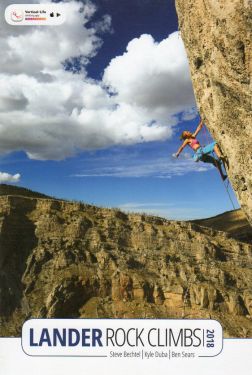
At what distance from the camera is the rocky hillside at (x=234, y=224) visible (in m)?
19.3

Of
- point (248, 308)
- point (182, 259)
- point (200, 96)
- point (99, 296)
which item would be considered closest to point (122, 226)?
point (182, 259)

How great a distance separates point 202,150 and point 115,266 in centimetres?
789

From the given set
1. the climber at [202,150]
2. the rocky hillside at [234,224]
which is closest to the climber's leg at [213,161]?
the climber at [202,150]

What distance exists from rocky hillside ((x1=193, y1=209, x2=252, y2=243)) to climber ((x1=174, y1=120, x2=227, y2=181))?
1129cm

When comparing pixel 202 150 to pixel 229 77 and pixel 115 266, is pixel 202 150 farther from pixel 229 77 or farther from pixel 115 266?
pixel 115 266

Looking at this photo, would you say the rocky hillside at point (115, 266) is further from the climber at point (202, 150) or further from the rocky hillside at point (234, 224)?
the climber at point (202, 150)

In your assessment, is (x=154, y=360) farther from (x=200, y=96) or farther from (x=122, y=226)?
(x=122, y=226)

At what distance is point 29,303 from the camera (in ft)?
40.8

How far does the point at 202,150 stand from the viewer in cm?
763

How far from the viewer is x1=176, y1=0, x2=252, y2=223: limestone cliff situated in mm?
6797

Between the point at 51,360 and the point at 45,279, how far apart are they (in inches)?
273

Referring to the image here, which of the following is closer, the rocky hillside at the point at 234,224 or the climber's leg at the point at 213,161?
the climber's leg at the point at 213,161

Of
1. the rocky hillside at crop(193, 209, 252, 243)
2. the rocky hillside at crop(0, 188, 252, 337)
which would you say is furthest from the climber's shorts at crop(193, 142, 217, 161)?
the rocky hillside at crop(193, 209, 252, 243)

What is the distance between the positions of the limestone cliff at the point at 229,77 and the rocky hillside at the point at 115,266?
5793 millimetres
